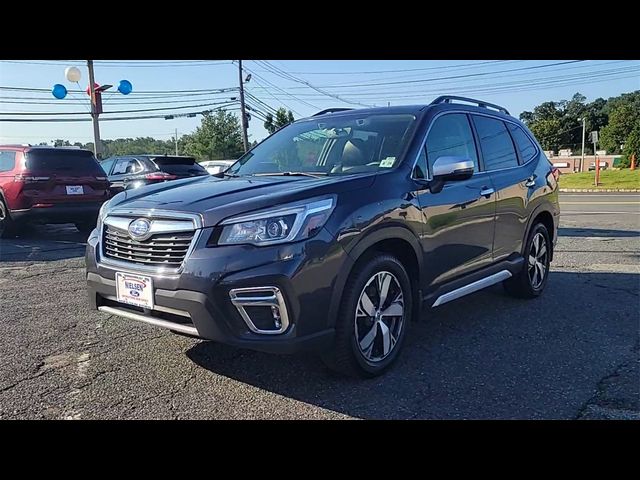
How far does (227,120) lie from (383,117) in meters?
73.2

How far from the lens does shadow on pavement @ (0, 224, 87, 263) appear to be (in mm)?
7461

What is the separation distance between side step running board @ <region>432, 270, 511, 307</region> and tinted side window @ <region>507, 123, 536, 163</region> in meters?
1.32

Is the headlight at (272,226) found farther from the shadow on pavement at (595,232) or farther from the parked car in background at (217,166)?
the shadow on pavement at (595,232)

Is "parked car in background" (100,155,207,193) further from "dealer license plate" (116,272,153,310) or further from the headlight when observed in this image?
the headlight

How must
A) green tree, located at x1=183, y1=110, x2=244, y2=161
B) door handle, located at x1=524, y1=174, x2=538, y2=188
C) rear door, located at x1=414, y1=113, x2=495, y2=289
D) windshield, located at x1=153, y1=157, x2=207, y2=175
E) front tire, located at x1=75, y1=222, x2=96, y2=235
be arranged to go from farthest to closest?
green tree, located at x1=183, y1=110, x2=244, y2=161 < windshield, located at x1=153, y1=157, x2=207, y2=175 < front tire, located at x1=75, y1=222, x2=96, y2=235 < door handle, located at x1=524, y1=174, x2=538, y2=188 < rear door, located at x1=414, y1=113, x2=495, y2=289

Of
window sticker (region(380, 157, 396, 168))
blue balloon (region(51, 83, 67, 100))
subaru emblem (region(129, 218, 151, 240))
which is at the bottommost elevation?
subaru emblem (region(129, 218, 151, 240))

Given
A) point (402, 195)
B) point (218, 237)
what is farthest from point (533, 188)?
point (218, 237)

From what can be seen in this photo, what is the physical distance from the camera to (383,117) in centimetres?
409

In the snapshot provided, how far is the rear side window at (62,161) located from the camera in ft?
28.6

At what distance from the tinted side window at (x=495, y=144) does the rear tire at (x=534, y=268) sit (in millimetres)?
825

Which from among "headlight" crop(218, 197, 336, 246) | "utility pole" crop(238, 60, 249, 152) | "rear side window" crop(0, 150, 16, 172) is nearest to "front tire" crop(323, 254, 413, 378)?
"headlight" crop(218, 197, 336, 246)

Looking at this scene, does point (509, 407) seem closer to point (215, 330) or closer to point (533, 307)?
point (215, 330)

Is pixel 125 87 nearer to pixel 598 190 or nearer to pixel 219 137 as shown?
pixel 598 190
